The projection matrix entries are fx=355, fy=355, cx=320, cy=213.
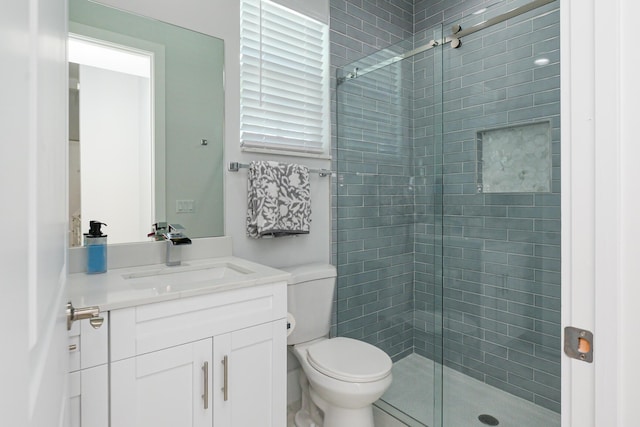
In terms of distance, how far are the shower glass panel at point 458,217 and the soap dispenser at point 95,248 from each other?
1.34 m

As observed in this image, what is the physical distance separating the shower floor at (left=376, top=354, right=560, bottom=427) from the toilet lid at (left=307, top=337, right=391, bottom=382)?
1.55 feet

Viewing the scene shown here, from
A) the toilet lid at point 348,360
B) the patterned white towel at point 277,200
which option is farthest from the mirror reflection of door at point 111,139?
the toilet lid at point 348,360

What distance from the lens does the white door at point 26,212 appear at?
238 mm

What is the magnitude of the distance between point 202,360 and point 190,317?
0.53 ft

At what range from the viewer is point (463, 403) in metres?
1.95

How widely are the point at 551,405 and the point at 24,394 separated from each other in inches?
84.6

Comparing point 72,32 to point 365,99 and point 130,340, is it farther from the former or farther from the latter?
point 365,99

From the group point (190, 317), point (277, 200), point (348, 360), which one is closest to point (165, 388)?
point (190, 317)

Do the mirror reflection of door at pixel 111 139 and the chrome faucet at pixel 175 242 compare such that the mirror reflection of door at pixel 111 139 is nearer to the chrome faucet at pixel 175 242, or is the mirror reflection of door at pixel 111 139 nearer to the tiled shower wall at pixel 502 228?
the chrome faucet at pixel 175 242

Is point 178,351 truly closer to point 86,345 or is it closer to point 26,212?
point 86,345

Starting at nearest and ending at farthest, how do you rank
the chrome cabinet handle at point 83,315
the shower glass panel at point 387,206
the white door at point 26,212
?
the white door at point 26,212 → the chrome cabinet handle at point 83,315 → the shower glass panel at point 387,206

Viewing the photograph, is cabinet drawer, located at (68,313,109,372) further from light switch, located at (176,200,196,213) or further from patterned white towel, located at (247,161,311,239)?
patterned white towel, located at (247,161,311,239)
